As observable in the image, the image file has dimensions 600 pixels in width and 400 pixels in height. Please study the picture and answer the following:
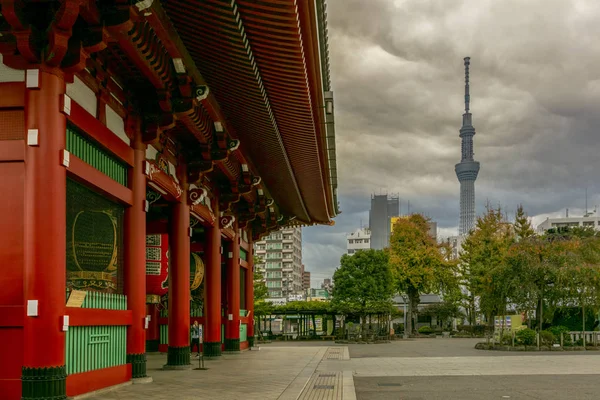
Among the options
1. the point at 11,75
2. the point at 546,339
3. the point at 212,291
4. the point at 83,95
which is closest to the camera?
the point at 11,75

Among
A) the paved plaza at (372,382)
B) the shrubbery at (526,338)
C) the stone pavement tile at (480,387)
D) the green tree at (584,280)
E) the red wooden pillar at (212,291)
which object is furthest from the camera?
the green tree at (584,280)

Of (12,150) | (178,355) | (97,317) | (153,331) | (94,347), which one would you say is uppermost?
(12,150)

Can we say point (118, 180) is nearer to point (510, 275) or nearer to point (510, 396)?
point (510, 396)

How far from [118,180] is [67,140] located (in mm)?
2950

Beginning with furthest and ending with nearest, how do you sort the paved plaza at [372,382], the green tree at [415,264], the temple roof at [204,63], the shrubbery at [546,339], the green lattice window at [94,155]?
the green tree at [415,264], the shrubbery at [546,339], the paved plaza at [372,382], the green lattice window at [94,155], the temple roof at [204,63]

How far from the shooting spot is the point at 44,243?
11.3m

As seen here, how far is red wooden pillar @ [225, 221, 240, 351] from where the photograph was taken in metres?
31.0

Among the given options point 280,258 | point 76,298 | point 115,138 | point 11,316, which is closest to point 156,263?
point 115,138

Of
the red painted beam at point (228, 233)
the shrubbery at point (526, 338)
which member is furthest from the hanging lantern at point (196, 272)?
the shrubbery at point (526, 338)

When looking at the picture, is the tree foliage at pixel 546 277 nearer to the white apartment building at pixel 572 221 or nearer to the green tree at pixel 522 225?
the green tree at pixel 522 225

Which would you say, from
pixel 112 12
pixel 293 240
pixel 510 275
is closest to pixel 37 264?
pixel 112 12

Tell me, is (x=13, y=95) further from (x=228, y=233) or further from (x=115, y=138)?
(x=228, y=233)

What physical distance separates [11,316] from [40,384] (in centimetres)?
114

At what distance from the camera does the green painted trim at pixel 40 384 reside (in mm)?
11055
